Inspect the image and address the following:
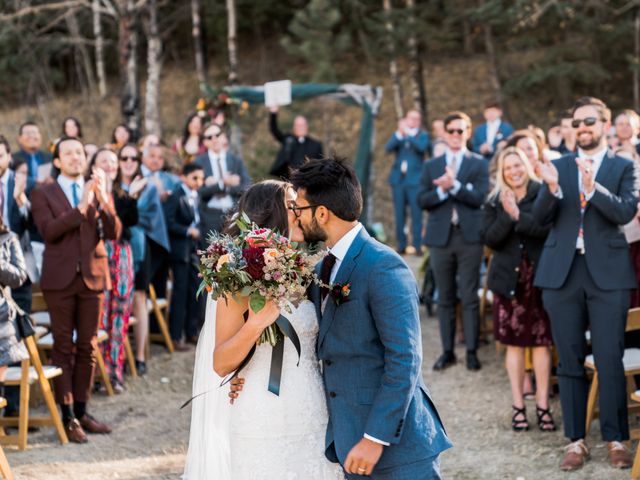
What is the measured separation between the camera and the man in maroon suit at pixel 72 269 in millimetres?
6250

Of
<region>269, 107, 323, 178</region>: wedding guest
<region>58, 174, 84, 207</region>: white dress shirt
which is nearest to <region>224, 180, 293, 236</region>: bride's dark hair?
<region>58, 174, 84, 207</region>: white dress shirt

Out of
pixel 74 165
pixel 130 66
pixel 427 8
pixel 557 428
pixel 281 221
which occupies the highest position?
pixel 427 8

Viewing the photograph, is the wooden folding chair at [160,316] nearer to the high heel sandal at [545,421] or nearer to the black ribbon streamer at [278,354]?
the high heel sandal at [545,421]

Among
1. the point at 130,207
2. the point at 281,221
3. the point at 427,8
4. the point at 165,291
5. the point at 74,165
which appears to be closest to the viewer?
the point at 281,221

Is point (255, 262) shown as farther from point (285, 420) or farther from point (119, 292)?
point (119, 292)

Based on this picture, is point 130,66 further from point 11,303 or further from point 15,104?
point 15,104

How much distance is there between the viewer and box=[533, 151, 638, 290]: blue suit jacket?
17.1 ft

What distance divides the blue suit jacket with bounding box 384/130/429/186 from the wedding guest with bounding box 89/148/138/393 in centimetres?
665

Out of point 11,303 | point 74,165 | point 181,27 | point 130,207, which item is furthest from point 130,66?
point 181,27

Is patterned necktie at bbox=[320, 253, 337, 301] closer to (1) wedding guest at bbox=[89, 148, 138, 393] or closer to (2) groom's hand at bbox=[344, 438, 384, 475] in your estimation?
(2) groom's hand at bbox=[344, 438, 384, 475]

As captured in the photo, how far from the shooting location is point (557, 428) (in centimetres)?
637

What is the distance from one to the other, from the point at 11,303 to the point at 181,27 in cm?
2565

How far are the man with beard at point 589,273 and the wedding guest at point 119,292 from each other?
363 cm

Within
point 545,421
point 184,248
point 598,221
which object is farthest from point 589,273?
point 184,248
